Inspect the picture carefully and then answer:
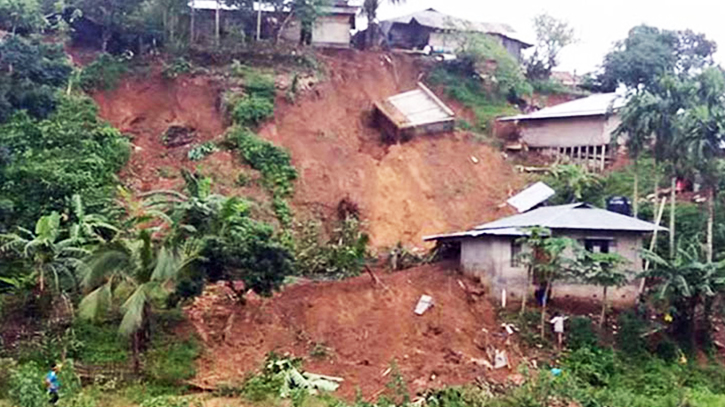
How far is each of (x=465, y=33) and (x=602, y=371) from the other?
68.0ft

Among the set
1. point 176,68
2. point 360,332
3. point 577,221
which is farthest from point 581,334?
point 176,68

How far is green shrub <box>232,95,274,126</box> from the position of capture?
3159 cm

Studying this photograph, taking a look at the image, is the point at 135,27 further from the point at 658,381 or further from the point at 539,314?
the point at 658,381

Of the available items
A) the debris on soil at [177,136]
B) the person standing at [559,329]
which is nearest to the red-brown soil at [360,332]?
the person standing at [559,329]

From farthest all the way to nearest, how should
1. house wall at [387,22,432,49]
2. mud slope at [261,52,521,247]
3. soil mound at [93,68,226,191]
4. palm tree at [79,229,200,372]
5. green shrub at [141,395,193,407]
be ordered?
house wall at [387,22,432,49] → mud slope at [261,52,521,247] → soil mound at [93,68,226,191] → palm tree at [79,229,200,372] → green shrub at [141,395,193,407]

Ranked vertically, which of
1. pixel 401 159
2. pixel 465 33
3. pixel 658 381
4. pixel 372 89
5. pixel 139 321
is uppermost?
pixel 465 33

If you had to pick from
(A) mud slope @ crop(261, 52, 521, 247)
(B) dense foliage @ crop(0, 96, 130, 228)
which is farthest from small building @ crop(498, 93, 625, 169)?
(B) dense foliage @ crop(0, 96, 130, 228)

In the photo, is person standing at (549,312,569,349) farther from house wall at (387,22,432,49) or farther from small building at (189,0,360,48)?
house wall at (387,22,432,49)

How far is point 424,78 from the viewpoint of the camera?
3878 centimetres

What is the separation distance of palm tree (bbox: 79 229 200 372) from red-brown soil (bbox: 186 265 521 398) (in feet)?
7.04

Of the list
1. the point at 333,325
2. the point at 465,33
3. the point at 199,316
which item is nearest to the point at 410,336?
the point at 333,325

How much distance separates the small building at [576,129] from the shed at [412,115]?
8.67 feet

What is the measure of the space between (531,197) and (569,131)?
15.7 feet

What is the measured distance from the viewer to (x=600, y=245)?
25.0 metres
